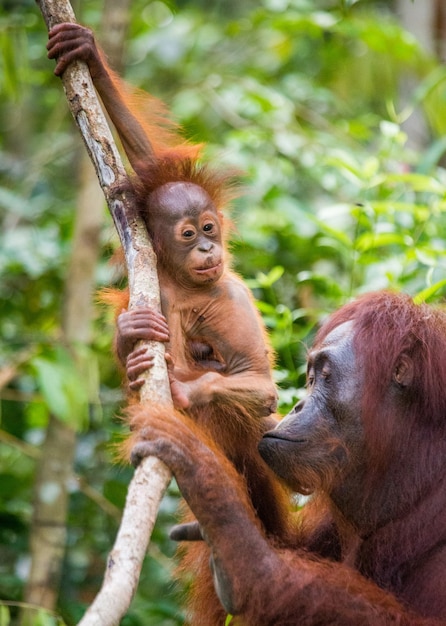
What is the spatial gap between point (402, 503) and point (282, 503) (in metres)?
0.63

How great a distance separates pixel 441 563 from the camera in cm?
289

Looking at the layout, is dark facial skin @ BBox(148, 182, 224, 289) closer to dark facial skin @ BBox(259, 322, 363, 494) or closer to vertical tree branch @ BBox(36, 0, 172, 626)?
vertical tree branch @ BBox(36, 0, 172, 626)

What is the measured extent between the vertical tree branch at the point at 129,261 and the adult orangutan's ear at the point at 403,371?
75 cm

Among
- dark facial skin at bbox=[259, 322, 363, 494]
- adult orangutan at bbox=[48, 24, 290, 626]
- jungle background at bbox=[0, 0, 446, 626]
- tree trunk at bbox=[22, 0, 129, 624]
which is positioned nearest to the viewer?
dark facial skin at bbox=[259, 322, 363, 494]

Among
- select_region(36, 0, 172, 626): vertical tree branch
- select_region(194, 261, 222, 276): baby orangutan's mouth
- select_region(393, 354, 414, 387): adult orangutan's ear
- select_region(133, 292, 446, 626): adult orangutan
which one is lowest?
select_region(133, 292, 446, 626): adult orangutan

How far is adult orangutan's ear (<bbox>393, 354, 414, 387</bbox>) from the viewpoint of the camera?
3.03 meters

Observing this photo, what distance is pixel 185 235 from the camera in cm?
345

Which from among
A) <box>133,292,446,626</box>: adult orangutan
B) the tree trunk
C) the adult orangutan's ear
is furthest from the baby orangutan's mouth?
the tree trunk

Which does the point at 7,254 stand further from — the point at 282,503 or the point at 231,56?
the point at 231,56

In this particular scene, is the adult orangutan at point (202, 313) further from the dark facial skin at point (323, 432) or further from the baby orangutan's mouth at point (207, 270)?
the dark facial skin at point (323, 432)

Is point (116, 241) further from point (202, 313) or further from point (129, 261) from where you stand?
point (129, 261)

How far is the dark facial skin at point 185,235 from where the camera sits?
3.44m

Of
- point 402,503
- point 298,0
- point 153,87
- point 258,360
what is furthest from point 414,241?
point 153,87

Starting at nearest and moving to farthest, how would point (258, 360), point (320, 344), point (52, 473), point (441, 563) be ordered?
point (441, 563), point (320, 344), point (258, 360), point (52, 473)
